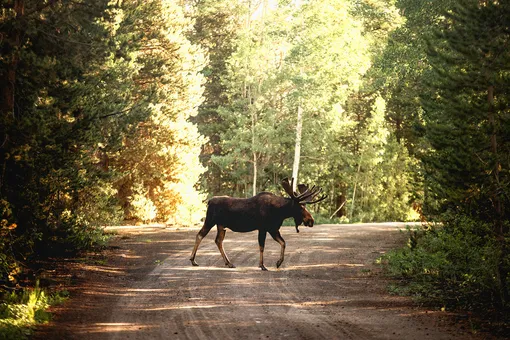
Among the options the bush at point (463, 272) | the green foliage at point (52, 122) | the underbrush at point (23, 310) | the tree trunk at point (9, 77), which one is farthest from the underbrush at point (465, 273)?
the tree trunk at point (9, 77)

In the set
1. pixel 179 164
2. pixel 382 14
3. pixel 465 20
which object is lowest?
pixel 179 164

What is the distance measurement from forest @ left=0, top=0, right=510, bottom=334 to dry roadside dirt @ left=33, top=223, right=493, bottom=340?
1.21 meters

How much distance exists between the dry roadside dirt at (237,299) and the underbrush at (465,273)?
74 centimetres

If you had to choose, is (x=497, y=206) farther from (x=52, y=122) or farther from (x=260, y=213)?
(x=52, y=122)

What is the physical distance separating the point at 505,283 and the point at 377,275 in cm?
517

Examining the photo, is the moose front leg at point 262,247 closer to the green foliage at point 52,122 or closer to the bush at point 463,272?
the bush at point 463,272

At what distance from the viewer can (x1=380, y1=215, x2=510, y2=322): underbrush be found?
11812 mm

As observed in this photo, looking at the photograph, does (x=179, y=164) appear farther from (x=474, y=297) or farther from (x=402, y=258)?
(x=474, y=297)

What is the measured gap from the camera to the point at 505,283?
11.9 metres

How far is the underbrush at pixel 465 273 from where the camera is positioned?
11.8m

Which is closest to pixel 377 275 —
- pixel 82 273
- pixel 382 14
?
pixel 82 273

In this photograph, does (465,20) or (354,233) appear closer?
(465,20)

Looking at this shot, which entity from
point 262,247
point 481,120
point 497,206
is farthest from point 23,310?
point 481,120

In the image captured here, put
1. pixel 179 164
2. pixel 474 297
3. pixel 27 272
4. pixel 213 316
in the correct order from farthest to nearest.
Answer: pixel 179 164
pixel 27 272
pixel 474 297
pixel 213 316
